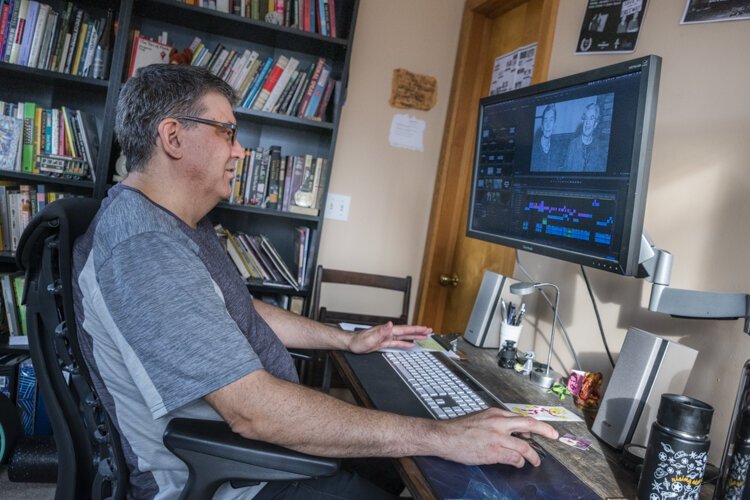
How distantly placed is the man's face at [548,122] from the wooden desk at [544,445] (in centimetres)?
62

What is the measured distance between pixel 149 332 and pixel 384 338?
2.39ft

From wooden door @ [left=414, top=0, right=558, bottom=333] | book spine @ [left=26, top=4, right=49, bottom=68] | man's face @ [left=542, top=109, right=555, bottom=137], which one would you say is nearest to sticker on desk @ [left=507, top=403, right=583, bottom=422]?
man's face @ [left=542, top=109, right=555, bottom=137]

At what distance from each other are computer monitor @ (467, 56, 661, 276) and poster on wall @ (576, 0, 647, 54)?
0.43 meters

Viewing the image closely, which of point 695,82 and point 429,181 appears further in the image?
point 429,181

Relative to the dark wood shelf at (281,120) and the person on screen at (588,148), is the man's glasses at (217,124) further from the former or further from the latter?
the dark wood shelf at (281,120)

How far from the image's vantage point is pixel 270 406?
3.11ft

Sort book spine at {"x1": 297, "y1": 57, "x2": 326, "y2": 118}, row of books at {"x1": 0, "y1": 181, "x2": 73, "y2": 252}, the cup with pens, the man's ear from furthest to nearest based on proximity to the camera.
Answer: book spine at {"x1": 297, "y1": 57, "x2": 326, "y2": 118}
row of books at {"x1": 0, "y1": 181, "x2": 73, "y2": 252}
the cup with pens
the man's ear

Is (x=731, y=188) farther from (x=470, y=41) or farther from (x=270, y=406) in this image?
(x=470, y=41)

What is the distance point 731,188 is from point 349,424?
3.22ft

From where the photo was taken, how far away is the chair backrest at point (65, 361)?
0.97 metres

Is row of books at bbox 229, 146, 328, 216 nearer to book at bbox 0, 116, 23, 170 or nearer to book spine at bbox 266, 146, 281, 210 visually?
book spine at bbox 266, 146, 281, 210

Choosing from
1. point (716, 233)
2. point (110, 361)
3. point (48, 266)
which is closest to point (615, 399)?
point (716, 233)

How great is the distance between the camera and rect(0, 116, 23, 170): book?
223cm

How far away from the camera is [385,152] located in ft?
9.57
